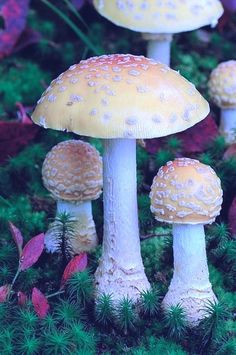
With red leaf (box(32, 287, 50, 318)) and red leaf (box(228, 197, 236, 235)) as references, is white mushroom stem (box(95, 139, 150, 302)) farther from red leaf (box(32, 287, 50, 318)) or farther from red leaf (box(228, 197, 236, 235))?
red leaf (box(228, 197, 236, 235))

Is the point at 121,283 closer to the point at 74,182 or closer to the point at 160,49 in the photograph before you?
the point at 74,182

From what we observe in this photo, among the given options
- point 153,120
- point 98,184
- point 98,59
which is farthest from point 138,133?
point 98,184

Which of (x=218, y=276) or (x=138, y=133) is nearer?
(x=138, y=133)

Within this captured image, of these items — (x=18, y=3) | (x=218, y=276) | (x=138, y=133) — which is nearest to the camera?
(x=138, y=133)

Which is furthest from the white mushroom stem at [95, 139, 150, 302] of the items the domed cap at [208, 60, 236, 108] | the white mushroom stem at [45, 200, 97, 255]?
the domed cap at [208, 60, 236, 108]

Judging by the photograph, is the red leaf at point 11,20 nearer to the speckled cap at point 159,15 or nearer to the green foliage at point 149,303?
the speckled cap at point 159,15

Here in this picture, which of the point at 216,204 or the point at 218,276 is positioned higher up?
the point at 216,204

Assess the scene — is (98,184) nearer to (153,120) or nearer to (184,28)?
(153,120)
